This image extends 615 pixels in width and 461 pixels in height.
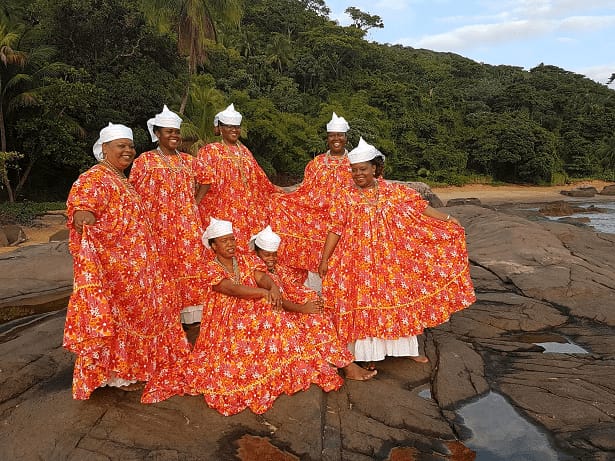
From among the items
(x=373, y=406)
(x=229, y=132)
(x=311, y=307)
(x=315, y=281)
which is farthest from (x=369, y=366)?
(x=229, y=132)

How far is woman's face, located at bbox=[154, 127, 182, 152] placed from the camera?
4816 mm

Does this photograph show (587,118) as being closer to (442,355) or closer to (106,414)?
(442,355)

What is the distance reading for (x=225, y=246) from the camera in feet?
11.9

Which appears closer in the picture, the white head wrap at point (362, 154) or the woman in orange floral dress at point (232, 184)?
the white head wrap at point (362, 154)

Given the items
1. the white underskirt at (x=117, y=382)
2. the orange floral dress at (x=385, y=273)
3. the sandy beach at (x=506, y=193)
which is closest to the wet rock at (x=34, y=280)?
the white underskirt at (x=117, y=382)

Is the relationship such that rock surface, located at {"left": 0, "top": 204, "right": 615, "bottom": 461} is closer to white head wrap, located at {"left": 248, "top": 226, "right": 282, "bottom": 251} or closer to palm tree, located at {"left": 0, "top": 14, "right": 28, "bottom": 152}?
white head wrap, located at {"left": 248, "top": 226, "right": 282, "bottom": 251}

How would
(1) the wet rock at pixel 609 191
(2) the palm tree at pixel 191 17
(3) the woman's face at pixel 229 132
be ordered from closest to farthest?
1. (3) the woman's face at pixel 229 132
2. (2) the palm tree at pixel 191 17
3. (1) the wet rock at pixel 609 191

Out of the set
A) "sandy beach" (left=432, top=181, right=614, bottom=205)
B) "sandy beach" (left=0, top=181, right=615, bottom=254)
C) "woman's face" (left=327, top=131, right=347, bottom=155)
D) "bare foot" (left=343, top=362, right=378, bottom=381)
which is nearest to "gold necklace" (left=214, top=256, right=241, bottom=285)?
"bare foot" (left=343, top=362, right=378, bottom=381)

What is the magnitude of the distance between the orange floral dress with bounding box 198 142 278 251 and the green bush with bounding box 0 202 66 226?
13174 mm

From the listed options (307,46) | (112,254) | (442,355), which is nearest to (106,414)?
(112,254)

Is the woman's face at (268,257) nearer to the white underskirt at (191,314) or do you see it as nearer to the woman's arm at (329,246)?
the woman's arm at (329,246)

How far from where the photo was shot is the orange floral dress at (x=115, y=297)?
329 cm

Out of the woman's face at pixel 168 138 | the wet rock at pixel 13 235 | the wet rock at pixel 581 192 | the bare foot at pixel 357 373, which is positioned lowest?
the wet rock at pixel 13 235

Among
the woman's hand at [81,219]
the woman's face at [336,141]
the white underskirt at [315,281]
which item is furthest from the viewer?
the white underskirt at [315,281]
